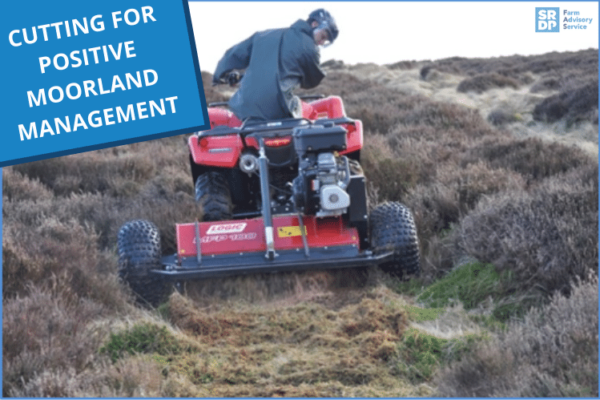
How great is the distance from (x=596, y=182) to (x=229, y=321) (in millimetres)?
3074

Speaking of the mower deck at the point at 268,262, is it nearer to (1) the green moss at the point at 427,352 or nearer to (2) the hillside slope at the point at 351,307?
(2) the hillside slope at the point at 351,307

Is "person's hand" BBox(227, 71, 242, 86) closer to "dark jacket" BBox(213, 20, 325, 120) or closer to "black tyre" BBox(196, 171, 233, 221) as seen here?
"dark jacket" BBox(213, 20, 325, 120)

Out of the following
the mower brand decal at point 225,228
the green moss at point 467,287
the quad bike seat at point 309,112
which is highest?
the quad bike seat at point 309,112

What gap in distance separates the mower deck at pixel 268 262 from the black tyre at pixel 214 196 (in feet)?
2.15

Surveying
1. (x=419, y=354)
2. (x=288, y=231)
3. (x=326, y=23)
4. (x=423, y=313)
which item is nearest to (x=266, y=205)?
(x=288, y=231)

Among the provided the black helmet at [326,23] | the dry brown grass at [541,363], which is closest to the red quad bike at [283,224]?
the black helmet at [326,23]

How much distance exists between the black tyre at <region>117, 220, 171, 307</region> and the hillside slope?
0.13m

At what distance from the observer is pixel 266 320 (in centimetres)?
489

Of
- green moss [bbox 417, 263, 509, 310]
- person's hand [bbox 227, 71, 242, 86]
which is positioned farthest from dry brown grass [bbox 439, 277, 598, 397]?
person's hand [bbox 227, 71, 242, 86]

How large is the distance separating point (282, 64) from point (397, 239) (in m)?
1.68

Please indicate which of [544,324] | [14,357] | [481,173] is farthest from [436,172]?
[14,357]

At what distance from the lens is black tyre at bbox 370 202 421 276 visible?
5512 mm

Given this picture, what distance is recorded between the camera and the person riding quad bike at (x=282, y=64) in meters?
6.04

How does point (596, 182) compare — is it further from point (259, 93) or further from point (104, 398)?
point (104, 398)
